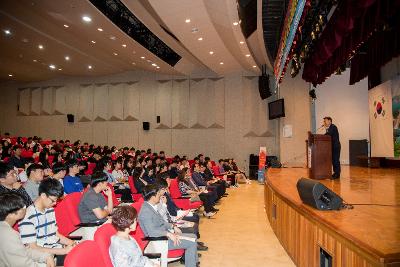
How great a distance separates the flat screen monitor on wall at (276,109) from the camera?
42.3 feet

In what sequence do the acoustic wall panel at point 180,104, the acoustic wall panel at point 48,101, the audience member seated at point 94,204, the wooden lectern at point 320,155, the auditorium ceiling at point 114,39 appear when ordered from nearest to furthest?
the audience member seated at point 94,204 → the wooden lectern at point 320,155 → the auditorium ceiling at point 114,39 → the acoustic wall panel at point 180,104 → the acoustic wall panel at point 48,101

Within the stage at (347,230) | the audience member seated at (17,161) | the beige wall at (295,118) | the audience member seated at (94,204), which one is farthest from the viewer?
the beige wall at (295,118)

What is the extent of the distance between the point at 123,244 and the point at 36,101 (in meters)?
17.4

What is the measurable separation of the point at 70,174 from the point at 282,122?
984 cm

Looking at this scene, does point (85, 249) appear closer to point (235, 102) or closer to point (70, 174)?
point (70, 174)

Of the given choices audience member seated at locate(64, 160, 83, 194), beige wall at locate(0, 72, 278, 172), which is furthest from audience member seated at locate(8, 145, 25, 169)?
beige wall at locate(0, 72, 278, 172)

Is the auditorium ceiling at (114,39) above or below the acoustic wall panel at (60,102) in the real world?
above

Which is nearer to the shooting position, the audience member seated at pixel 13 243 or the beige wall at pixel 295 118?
the audience member seated at pixel 13 243

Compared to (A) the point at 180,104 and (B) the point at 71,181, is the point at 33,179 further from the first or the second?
(A) the point at 180,104

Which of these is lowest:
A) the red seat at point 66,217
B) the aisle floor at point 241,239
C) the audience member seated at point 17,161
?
the aisle floor at point 241,239

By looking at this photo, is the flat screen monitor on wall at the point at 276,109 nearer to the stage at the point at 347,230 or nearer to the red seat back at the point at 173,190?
the red seat back at the point at 173,190

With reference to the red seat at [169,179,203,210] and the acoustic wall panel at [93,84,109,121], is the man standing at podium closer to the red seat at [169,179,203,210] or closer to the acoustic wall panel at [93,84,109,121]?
the red seat at [169,179,203,210]

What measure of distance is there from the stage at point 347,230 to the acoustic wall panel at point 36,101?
16115mm

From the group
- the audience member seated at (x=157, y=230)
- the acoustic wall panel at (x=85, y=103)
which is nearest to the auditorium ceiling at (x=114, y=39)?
the acoustic wall panel at (x=85, y=103)
